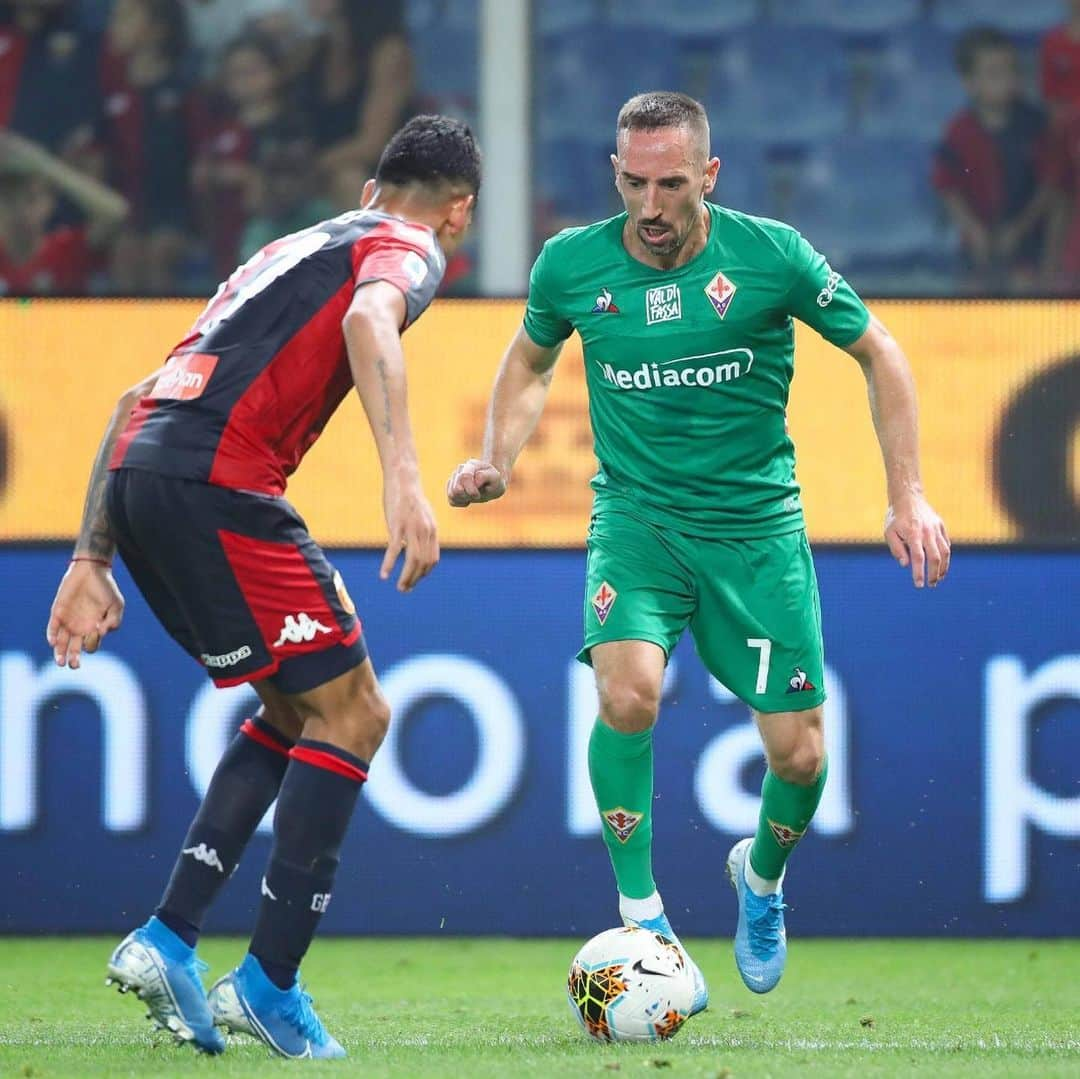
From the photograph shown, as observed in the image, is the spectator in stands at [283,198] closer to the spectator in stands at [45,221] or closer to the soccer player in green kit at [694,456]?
the spectator in stands at [45,221]

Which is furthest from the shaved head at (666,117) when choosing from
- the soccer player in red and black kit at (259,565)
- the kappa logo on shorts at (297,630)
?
the kappa logo on shorts at (297,630)

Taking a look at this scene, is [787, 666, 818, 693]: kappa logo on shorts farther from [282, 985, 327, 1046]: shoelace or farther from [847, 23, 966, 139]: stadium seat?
[847, 23, 966, 139]: stadium seat

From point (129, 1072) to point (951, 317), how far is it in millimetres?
3983

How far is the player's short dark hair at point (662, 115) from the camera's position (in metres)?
4.74

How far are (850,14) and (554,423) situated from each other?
4.15m

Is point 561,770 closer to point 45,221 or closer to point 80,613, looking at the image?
point 80,613

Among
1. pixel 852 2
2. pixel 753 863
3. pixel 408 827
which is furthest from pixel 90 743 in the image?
pixel 852 2

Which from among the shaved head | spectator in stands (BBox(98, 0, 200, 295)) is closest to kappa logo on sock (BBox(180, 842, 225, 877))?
the shaved head

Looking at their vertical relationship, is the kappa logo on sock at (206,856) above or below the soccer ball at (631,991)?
above

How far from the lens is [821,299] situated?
4.90 meters

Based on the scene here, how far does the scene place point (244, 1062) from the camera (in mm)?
4027

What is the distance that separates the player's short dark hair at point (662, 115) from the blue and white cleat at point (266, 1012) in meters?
2.04

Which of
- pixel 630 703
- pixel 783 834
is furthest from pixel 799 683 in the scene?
pixel 630 703

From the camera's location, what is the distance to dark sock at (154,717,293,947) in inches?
166
